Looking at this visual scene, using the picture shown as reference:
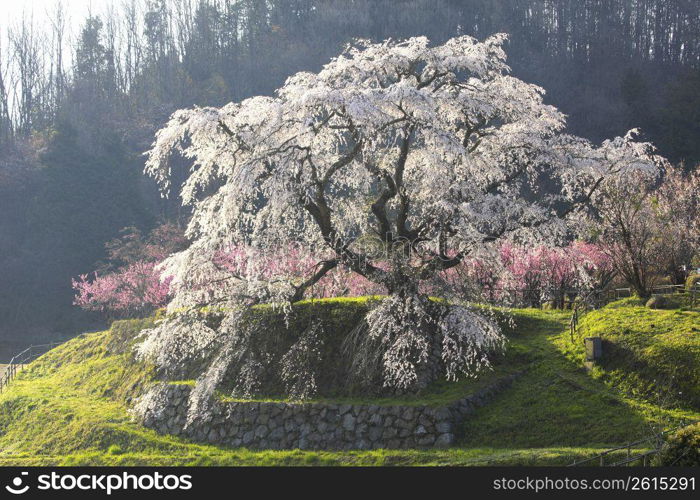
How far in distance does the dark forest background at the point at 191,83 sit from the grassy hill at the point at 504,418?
21.0m

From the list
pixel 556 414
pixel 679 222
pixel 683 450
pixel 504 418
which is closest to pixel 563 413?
pixel 556 414

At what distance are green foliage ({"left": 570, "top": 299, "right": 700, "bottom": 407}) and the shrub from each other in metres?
3.49

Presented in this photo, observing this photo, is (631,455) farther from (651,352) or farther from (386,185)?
(386,185)

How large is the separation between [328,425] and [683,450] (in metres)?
6.46

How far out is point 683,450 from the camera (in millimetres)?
8836

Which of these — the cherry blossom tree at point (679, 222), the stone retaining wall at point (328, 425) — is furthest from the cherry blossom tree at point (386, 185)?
the cherry blossom tree at point (679, 222)

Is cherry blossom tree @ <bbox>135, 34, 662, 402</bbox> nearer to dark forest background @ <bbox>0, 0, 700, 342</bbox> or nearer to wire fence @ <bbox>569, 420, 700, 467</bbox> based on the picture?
wire fence @ <bbox>569, 420, 700, 467</bbox>

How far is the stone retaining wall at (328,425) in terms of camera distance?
41.9 feet

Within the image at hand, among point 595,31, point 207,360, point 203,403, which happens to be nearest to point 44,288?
point 207,360

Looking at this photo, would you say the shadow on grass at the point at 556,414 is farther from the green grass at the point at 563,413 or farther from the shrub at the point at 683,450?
the shrub at the point at 683,450

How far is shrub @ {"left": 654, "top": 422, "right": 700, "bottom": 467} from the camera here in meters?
8.69

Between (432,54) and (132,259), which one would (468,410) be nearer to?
(432,54)

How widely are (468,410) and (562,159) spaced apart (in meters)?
5.46

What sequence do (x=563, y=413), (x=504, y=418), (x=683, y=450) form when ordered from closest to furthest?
(x=683, y=450)
(x=563, y=413)
(x=504, y=418)
